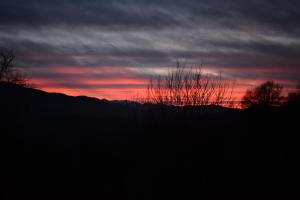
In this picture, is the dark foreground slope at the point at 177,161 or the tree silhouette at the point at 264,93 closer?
→ the dark foreground slope at the point at 177,161

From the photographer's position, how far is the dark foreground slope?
37.9ft

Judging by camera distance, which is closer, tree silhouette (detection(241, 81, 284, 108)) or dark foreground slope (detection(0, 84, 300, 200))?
dark foreground slope (detection(0, 84, 300, 200))

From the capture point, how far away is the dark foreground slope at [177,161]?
1155cm

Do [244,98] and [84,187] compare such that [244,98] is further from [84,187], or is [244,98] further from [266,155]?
[84,187]

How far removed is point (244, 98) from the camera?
52.0 m

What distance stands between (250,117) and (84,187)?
11.4 meters

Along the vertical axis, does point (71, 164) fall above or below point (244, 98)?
below

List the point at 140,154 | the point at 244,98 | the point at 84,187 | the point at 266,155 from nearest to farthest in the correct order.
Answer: the point at 84,187 < the point at 266,155 < the point at 140,154 < the point at 244,98

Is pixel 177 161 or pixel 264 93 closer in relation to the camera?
pixel 177 161

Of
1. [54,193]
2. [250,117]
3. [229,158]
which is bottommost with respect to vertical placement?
[54,193]

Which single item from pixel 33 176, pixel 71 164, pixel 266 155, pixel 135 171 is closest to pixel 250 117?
pixel 266 155

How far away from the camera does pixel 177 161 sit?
1390 centimetres

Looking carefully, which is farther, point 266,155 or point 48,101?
point 48,101

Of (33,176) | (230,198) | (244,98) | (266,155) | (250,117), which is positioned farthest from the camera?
(244,98)
